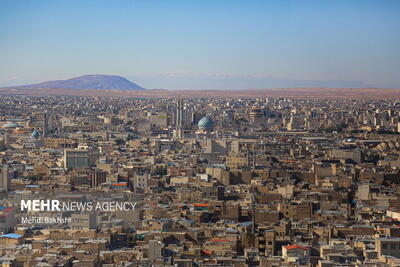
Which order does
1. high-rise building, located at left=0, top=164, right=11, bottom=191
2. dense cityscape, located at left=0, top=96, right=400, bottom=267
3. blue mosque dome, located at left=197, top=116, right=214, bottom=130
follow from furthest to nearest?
blue mosque dome, located at left=197, top=116, right=214, bottom=130
high-rise building, located at left=0, top=164, right=11, bottom=191
dense cityscape, located at left=0, top=96, right=400, bottom=267

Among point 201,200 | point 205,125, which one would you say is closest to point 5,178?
point 201,200

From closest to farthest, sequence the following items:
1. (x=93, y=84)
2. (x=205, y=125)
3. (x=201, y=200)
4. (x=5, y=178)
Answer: (x=201, y=200)
(x=5, y=178)
(x=205, y=125)
(x=93, y=84)

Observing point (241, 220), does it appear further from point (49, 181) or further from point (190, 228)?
point (49, 181)

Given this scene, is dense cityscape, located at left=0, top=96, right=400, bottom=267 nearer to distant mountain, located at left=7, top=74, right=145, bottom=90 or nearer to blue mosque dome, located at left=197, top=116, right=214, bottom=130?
blue mosque dome, located at left=197, top=116, right=214, bottom=130

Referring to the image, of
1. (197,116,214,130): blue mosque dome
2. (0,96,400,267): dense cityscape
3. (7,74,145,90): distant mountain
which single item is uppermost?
(0,96,400,267): dense cityscape

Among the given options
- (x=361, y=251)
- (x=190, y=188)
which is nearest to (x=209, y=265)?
(x=361, y=251)

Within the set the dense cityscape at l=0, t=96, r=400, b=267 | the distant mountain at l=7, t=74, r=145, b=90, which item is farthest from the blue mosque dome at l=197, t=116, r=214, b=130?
the distant mountain at l=7, t=74, r=145, b=90

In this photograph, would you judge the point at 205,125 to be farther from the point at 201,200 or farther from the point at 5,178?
the point at 201,200

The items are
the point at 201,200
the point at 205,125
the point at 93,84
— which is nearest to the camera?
the point at 201,200

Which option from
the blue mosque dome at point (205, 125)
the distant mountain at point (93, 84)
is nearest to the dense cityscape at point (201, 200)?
the blue mosque dome at point (205, 125)
